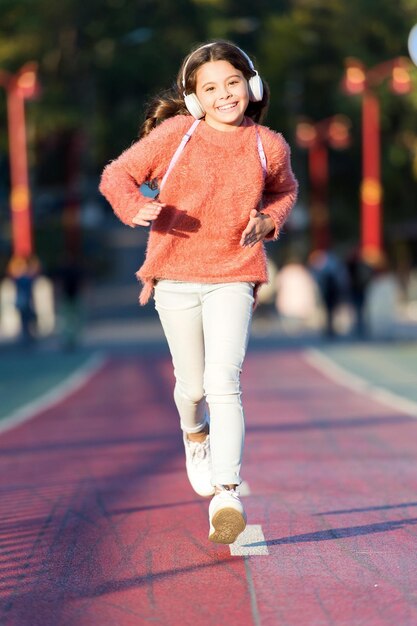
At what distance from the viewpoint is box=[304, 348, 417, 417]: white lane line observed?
1518 centimetres

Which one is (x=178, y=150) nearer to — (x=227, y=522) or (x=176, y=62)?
(x=227, y=522)

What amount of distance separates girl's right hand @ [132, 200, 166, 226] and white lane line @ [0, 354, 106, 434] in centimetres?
777

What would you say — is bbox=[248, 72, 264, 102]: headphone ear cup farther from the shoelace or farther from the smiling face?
the shoelace

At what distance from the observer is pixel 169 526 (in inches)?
276

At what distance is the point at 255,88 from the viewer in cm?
630

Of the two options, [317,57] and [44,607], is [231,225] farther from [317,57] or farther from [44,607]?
[317,57]

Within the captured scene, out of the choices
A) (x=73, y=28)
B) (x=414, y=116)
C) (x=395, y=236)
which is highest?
(x=73, y=28)

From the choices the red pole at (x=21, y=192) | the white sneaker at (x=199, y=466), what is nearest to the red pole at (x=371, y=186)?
the red pole at (x=21, y=192)

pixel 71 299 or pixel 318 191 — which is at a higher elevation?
pixel 71 299

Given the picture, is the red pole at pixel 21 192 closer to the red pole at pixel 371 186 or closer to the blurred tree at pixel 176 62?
the red pole at pixel 371 186

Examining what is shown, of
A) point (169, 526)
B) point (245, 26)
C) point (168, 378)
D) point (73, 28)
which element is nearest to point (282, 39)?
point (245, 26)

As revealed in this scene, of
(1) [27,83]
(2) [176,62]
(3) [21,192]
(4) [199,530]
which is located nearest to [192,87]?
(4) [199,530]

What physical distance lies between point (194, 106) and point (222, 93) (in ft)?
0.41

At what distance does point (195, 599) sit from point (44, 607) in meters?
0.48
